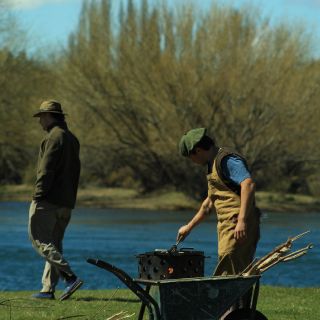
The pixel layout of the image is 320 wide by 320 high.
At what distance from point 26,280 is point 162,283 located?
32.8ft

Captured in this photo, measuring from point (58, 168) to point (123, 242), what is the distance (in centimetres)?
1794

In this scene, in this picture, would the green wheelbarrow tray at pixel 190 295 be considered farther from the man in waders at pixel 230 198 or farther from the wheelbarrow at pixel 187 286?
the man in waders at pixel 230 198

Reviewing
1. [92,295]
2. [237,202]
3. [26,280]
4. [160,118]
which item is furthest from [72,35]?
[237,202]

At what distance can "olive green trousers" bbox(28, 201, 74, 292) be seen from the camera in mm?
10094

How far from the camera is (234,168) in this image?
7707 millimetres

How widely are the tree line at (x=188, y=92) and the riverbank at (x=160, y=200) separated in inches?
30.1

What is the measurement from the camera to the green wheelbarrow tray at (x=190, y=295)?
278 inches

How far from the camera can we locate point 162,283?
7.00 metres

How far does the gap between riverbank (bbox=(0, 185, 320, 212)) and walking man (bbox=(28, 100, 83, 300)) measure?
1379 inches

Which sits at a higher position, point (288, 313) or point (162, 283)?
point (162, 283)

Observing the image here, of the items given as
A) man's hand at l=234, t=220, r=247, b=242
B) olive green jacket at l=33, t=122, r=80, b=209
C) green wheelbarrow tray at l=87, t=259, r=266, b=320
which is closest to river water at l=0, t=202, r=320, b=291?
man's hand at l=234, t=220, r=247, b=242

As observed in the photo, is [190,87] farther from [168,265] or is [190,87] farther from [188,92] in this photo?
[168,265]

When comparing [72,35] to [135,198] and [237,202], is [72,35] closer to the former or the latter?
[135,198]

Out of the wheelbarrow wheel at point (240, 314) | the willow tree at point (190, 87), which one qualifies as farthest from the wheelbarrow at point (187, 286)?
the willow tree at point (190, 87)
